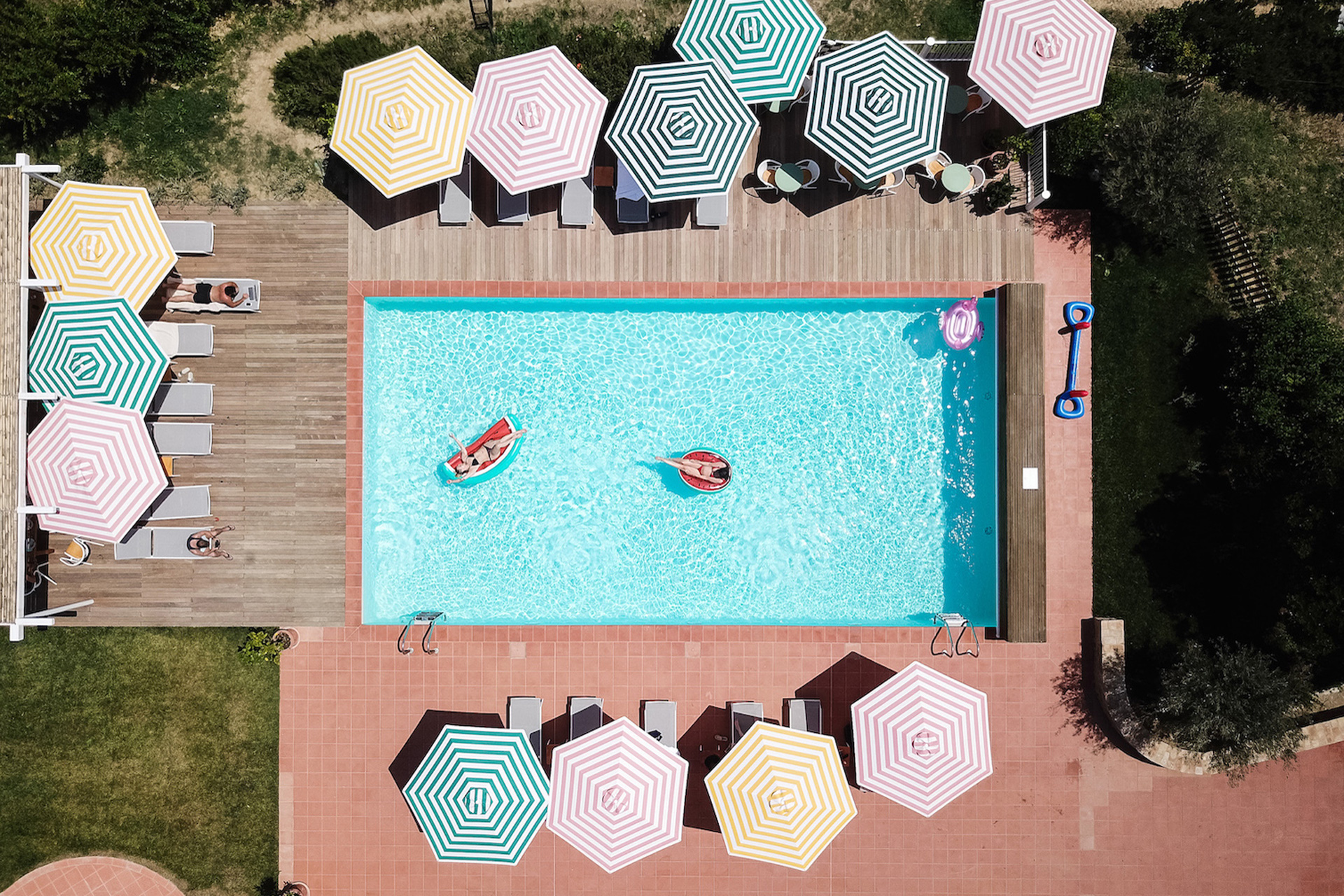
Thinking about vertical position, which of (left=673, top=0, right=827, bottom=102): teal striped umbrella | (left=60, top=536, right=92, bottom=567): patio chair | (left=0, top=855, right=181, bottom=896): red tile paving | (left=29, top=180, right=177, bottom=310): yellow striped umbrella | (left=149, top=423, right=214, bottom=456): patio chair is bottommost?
(left=0, top=855, right=181, bottom=896): red tile paving

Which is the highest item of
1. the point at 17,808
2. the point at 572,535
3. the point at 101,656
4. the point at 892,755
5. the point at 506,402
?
the point at 506,402

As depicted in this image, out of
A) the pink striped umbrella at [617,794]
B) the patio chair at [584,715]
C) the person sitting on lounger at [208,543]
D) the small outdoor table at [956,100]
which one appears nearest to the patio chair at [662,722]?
the pink striped umbrella at [617,794]

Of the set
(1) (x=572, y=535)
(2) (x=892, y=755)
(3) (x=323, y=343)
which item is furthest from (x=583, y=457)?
(2) (x=892, y=755)

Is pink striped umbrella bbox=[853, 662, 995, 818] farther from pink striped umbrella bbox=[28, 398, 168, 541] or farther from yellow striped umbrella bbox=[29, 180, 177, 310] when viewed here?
yellow striped umbrella bbox=[29, 180, 177, 310]

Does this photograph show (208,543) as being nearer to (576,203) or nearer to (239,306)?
(239,306)

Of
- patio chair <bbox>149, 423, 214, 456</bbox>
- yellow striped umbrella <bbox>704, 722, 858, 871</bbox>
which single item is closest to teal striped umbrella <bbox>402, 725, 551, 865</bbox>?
yellow striped umbrella <bbox>704, 722, 858, 871</bbox>

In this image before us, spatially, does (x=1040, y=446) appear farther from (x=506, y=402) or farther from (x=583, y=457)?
(x=506, y=402)
